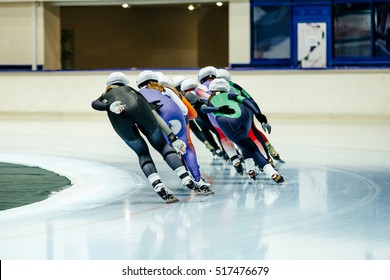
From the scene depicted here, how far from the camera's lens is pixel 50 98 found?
76.0ft

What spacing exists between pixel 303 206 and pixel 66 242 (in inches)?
103

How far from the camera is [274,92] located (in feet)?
71.6

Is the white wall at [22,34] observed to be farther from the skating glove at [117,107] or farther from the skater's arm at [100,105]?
the skating glove at [117,107]

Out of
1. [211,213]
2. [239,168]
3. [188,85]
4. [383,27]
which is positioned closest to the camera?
[211,213]

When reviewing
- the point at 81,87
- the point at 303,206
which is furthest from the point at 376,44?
the point at 303,206

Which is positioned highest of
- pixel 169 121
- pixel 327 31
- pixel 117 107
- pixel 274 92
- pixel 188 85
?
pixel 327 31

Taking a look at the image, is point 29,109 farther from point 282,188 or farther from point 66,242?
point 66,242

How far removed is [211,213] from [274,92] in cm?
1427

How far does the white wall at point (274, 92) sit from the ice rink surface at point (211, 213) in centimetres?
777

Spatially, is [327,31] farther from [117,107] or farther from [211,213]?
[211,213]

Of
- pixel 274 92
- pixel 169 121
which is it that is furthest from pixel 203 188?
pixel 274 92

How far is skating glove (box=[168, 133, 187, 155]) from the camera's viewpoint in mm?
8352

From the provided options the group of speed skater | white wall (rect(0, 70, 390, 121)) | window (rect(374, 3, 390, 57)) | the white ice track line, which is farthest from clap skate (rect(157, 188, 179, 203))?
window (rect(374, 3, 390, 57))

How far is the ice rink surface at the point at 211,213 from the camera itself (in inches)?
241
